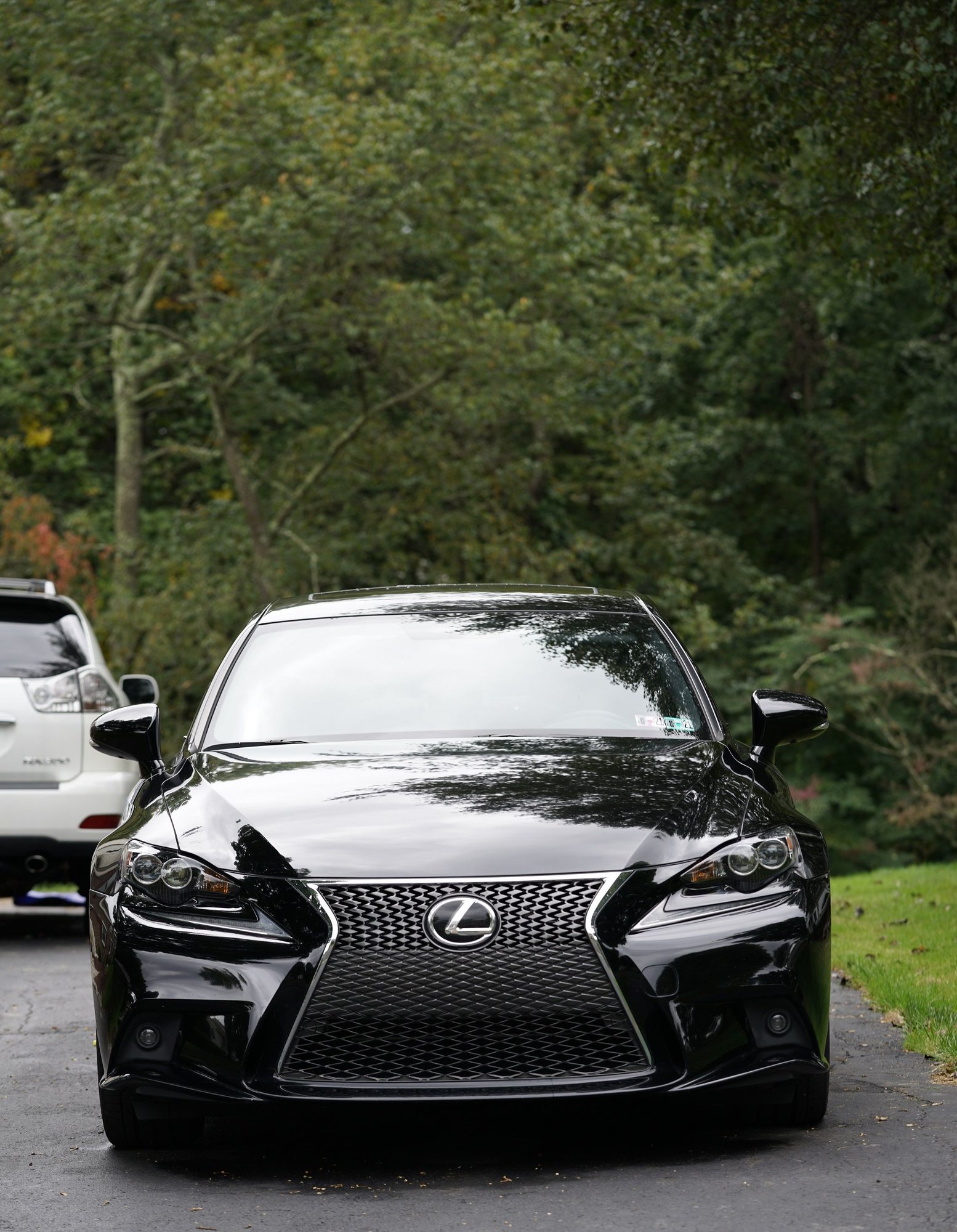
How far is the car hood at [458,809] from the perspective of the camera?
4566mm

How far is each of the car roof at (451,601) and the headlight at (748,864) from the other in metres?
1.77

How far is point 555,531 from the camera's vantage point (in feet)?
87.8

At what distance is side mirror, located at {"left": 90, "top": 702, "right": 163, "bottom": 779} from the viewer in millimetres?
5930

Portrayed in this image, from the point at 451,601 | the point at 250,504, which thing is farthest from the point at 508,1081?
the point at 250,504

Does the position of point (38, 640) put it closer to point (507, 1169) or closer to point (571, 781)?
point (571, 781)

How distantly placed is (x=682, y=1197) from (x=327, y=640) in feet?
8.19

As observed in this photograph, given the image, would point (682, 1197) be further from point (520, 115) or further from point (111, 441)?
point (111, 441)

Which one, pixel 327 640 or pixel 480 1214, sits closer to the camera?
pixel 480 1214

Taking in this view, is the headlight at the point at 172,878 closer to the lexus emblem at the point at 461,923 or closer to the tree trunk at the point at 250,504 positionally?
the lexus emblem at the point at 461,923

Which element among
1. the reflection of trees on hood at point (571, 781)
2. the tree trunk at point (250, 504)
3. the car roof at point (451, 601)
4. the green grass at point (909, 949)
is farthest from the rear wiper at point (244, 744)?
the tree trunk at point (250, 504)

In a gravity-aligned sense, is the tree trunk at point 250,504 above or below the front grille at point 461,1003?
below

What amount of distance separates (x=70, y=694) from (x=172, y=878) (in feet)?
18.0

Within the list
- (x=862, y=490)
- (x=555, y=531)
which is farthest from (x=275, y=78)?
(x=862, y=490)

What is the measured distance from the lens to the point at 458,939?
4.43 m
